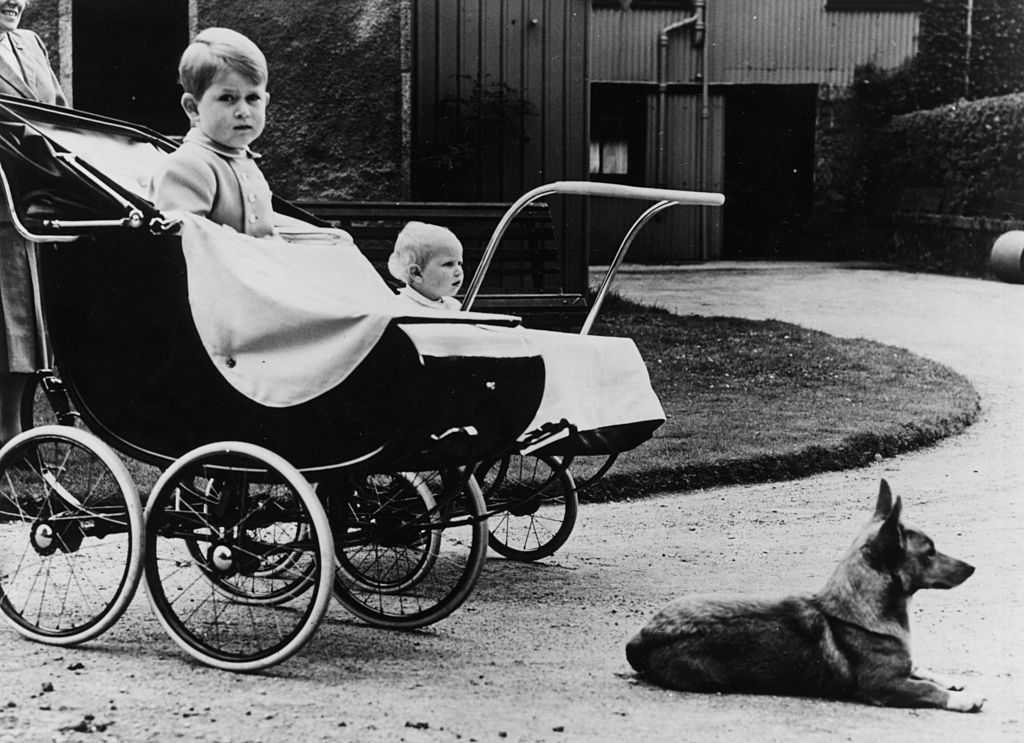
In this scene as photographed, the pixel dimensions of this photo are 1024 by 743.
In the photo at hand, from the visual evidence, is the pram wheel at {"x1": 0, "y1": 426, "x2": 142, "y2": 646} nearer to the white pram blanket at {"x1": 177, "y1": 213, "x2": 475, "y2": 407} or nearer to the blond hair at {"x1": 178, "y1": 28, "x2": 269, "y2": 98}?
the white pram blanket at {"x1": 177, "y1": 213, "x2": 475, "y2": 407}

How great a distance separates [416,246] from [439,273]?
0.10m

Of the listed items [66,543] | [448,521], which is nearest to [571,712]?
[448,521]

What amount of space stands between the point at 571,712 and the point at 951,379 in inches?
193

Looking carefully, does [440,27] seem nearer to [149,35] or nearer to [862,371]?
[149,35]

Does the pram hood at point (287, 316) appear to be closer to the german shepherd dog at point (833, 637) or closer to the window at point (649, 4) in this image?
the german shepherd dog at point (833, 637)

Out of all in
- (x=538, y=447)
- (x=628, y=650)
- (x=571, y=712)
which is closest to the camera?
(x=571, y=712)

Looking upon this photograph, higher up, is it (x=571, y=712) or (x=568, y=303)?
(x=568, y=303)

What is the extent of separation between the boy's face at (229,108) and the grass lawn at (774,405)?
228cm

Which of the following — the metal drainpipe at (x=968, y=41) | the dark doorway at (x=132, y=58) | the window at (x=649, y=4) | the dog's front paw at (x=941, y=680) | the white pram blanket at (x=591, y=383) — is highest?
the window at (x=649, y=4)

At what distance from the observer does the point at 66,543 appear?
3.54 meters

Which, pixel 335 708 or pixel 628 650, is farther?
pixel 628 650

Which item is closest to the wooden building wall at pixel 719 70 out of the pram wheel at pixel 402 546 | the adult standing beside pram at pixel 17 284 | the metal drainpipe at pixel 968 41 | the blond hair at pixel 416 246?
the metal drainpipe at pixel 968 41

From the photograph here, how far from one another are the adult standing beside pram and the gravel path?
1.58m

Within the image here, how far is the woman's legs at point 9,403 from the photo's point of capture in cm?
504
